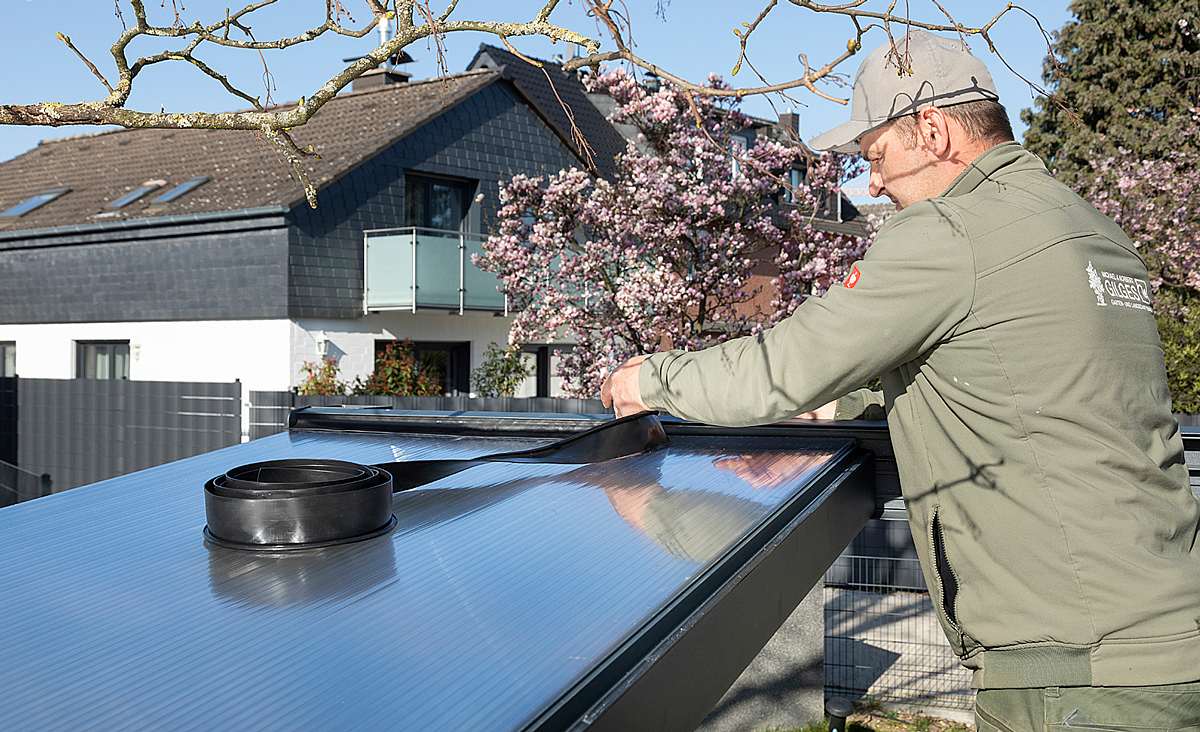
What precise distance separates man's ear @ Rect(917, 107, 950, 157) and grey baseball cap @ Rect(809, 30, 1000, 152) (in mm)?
15

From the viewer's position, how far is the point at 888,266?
5.40 ft

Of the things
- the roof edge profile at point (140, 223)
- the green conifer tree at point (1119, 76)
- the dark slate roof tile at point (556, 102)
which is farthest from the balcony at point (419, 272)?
the green conifer tree at point (1119, 76)

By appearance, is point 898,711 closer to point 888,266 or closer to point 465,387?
point 888,266

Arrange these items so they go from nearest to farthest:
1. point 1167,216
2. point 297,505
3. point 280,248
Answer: point 297,505, point 280,248, point 1167,216

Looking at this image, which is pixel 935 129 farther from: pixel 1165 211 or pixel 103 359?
pixel 103 359

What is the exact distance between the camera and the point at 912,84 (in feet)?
6.23

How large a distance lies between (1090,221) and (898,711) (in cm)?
464

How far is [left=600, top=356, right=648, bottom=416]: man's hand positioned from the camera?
2.05 m

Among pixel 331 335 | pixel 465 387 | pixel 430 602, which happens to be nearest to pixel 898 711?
pixel 430 602

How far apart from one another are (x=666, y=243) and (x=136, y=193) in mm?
11660

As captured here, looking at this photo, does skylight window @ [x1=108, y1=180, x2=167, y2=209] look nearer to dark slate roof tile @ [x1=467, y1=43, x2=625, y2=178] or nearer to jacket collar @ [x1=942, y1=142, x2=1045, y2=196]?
dark slate roof tile @ [x1=467, y1=43, x2=625, y2=178]

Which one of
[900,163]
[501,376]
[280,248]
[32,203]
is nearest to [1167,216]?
[501,376]

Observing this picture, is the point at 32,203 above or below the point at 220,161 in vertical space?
below

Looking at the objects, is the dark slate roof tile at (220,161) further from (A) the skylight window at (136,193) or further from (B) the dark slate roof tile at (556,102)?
(B) the dark slate roof tile at (556,102)
